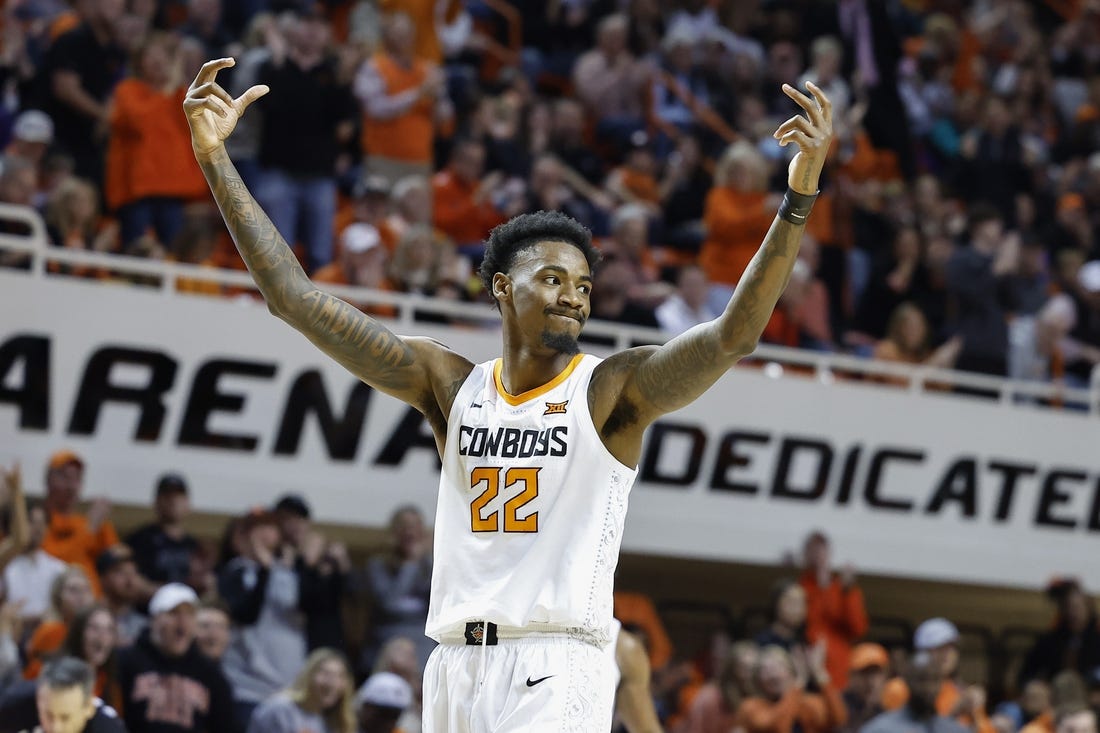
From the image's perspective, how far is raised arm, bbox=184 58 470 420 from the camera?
5.15 m

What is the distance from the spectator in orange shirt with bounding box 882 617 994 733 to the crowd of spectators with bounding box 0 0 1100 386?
10.0 feet

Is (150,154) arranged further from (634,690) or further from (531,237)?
(531,237)

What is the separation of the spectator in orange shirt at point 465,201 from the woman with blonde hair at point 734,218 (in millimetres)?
1590

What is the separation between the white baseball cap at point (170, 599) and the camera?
994cm

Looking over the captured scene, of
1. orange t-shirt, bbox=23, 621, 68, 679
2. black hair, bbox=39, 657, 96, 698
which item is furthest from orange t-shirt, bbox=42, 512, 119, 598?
black hair, bbox=39, 657, 96, 698

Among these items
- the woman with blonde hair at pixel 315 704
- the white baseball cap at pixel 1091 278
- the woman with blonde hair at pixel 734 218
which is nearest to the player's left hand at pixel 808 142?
the woman with blonde hair at pixel 315 704

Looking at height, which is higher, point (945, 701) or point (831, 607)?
point (831, 607)

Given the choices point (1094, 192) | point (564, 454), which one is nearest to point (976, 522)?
point (1094, 192)

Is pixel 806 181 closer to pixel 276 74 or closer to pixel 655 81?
pixel 276 74

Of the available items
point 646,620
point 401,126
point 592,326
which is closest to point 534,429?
point 592,326

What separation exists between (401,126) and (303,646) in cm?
474

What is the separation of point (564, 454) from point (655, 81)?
1194 cm

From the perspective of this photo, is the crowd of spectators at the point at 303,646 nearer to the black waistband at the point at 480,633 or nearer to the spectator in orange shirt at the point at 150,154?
the spectator in orange shirt at the point at 150,154

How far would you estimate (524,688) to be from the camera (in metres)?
4.96
